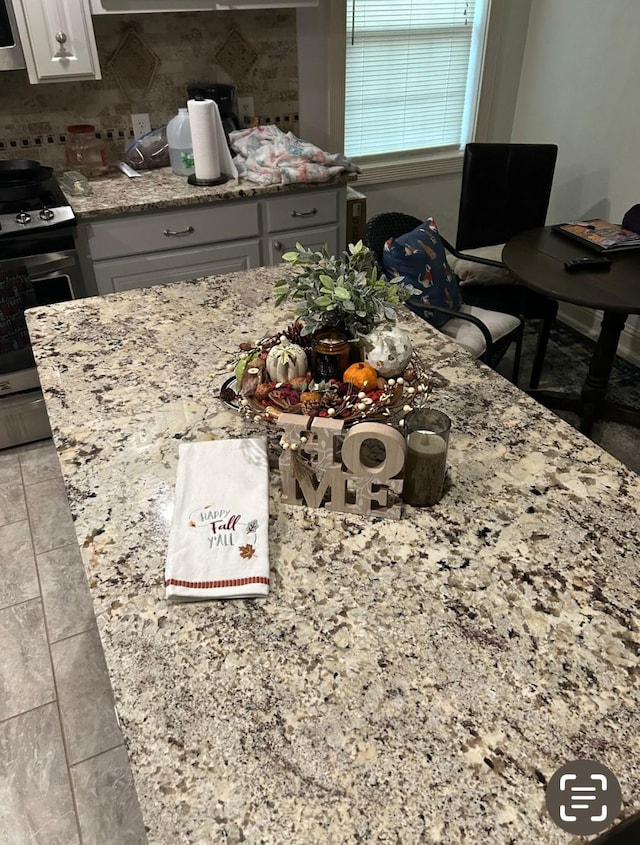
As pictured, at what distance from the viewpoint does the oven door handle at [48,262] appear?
2629mm

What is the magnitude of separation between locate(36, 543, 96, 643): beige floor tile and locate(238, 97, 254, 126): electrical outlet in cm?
238

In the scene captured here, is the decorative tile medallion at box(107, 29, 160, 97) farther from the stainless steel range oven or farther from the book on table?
the book on table

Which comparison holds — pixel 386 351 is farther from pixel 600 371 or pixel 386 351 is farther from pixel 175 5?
pixel 175 5

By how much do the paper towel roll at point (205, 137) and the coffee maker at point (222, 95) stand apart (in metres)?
0.31

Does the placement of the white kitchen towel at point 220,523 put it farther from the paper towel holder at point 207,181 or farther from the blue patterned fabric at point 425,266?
the paper towel holder at point 207,181

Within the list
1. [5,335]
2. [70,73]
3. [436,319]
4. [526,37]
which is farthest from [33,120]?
[526,37]

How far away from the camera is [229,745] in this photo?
2.71 ft

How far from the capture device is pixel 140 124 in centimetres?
329

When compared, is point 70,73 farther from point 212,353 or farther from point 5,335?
point 212,353

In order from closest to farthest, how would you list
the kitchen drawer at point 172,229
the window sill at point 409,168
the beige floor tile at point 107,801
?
1. the beige floor tile at point 107,801
2. the kitchen drawer at point 172,229
3. the window sill at point 409,168

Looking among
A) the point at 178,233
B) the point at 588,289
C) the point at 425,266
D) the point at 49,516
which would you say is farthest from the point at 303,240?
the point at 49,516

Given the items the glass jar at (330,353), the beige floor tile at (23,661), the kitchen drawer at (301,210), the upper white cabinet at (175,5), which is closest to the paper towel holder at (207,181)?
the kitchen drawer at (301,210)

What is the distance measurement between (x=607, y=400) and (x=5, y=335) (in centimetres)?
265

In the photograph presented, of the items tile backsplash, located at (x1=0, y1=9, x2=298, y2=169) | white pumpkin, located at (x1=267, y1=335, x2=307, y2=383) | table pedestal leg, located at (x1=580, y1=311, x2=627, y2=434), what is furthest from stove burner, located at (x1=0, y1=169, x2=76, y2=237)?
table pedestal leg, located at (x1=580, y1=311, x2=627, y2=434)
